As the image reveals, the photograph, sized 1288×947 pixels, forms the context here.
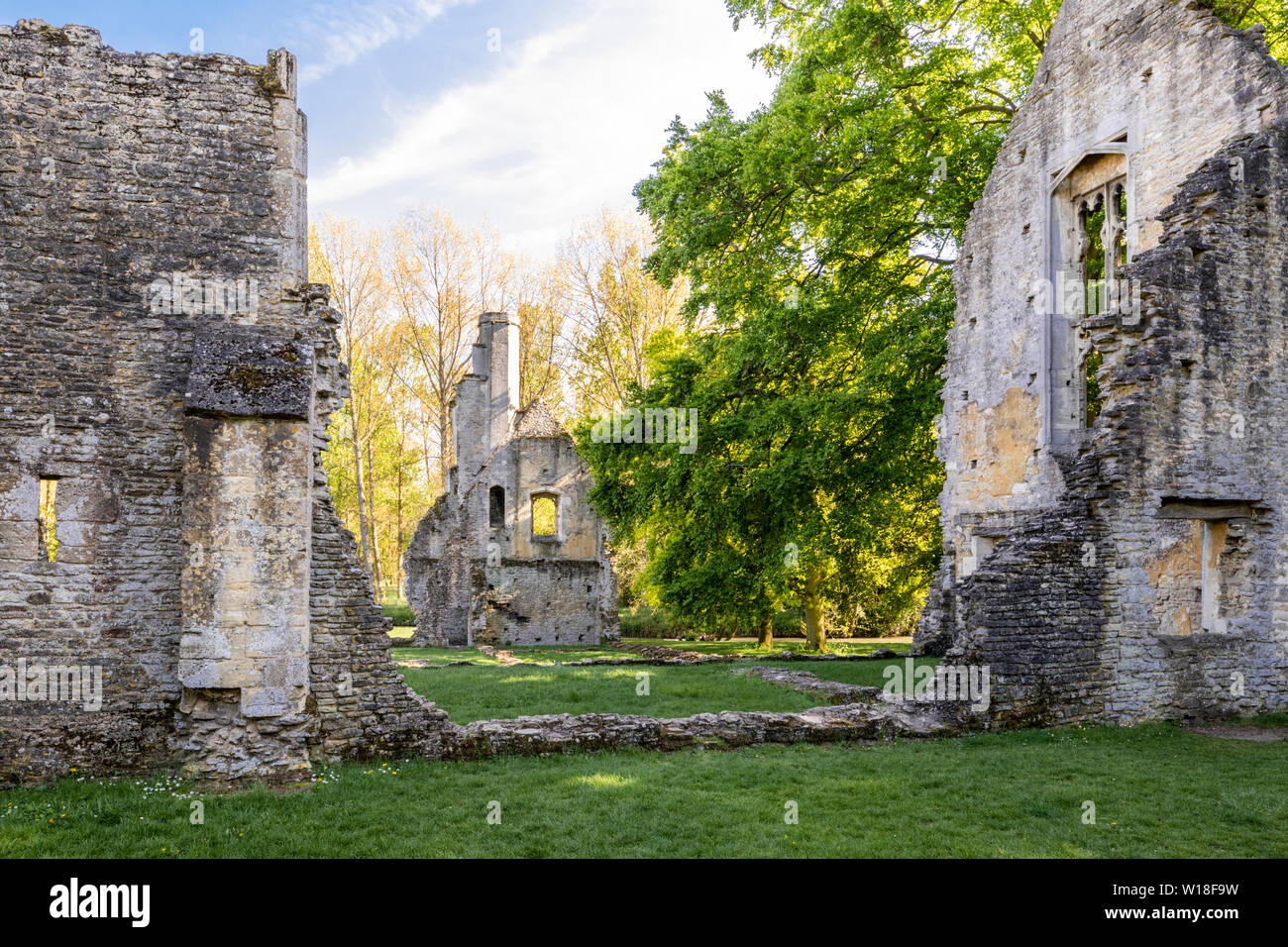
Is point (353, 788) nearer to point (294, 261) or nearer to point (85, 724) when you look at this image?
point (85, 724)

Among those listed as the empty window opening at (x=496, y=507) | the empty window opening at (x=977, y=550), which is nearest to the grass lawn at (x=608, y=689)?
the empty window opening at (x=977, y=550)

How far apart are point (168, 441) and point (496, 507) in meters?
17.1

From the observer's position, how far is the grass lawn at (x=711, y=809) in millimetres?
5953

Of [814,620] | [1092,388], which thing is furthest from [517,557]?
[1092,388]

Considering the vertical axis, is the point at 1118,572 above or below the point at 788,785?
above

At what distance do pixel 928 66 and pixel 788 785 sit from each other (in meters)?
14.4

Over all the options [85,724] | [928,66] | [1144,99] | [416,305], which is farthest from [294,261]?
[416,305]

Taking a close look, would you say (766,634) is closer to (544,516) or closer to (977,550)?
(977,550)

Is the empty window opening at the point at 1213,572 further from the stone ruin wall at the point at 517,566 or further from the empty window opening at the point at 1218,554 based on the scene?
the stone ruin wall at the point at 517,566

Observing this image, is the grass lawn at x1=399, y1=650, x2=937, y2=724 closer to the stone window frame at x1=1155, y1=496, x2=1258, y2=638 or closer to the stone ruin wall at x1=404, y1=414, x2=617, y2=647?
the stone window frame at x1=1155, y1=496, x2=1258, y2=638

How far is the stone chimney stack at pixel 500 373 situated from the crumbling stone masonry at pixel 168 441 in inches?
745

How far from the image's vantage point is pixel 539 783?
7652 millimetres

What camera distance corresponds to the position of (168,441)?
8.18 metres

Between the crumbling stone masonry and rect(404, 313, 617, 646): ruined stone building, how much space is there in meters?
14.6
